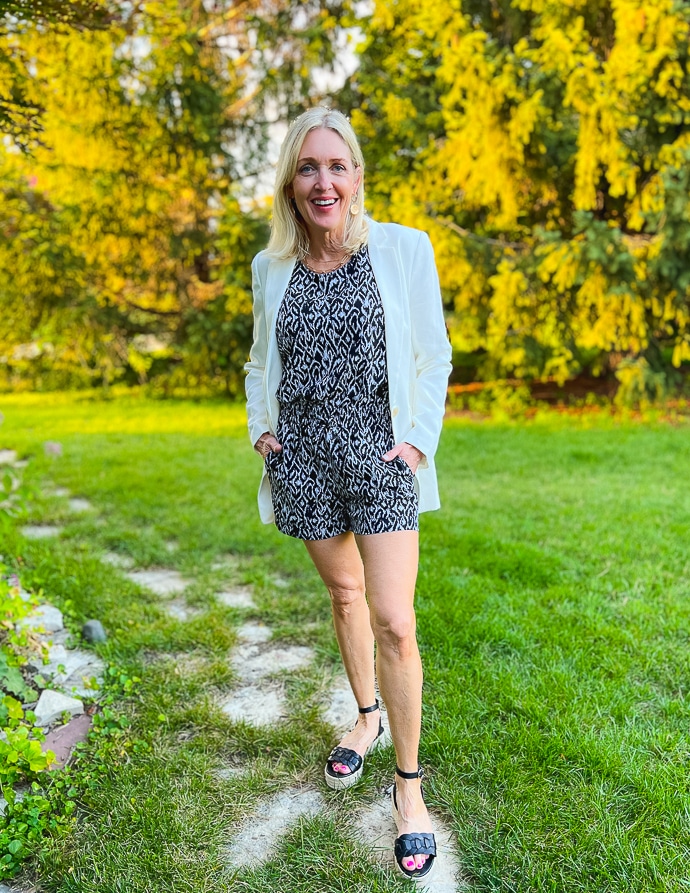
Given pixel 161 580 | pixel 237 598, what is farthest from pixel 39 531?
pixel 237 598

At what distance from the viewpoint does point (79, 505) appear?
5.12 meters

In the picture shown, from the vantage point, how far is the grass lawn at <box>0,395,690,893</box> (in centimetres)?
177

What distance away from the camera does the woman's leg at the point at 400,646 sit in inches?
69.1

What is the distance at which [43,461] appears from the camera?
6398mm

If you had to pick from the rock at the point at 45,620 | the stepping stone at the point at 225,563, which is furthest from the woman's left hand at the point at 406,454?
the stepping stone at the point at 225,563

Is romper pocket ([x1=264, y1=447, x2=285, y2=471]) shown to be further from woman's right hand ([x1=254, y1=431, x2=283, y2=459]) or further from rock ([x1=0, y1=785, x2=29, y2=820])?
rock ([x1=0, y1=785, x2=29, y2=820])

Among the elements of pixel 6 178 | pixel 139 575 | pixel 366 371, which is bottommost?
pixel 139 575

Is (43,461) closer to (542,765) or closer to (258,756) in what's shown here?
(258,756)

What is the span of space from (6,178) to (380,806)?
976cm

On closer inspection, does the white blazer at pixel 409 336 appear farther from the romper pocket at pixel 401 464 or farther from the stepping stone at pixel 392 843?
the stepping stone at pixel 392 843

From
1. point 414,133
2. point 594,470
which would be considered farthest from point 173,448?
point 414,133

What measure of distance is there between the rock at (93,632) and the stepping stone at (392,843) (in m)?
1.50

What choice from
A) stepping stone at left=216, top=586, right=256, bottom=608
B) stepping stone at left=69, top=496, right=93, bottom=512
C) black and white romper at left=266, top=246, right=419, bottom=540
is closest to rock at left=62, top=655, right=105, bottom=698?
stepping stone at left=216, top=586, right=256, bottom=608

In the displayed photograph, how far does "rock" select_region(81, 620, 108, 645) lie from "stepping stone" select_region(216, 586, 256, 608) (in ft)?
1.95
